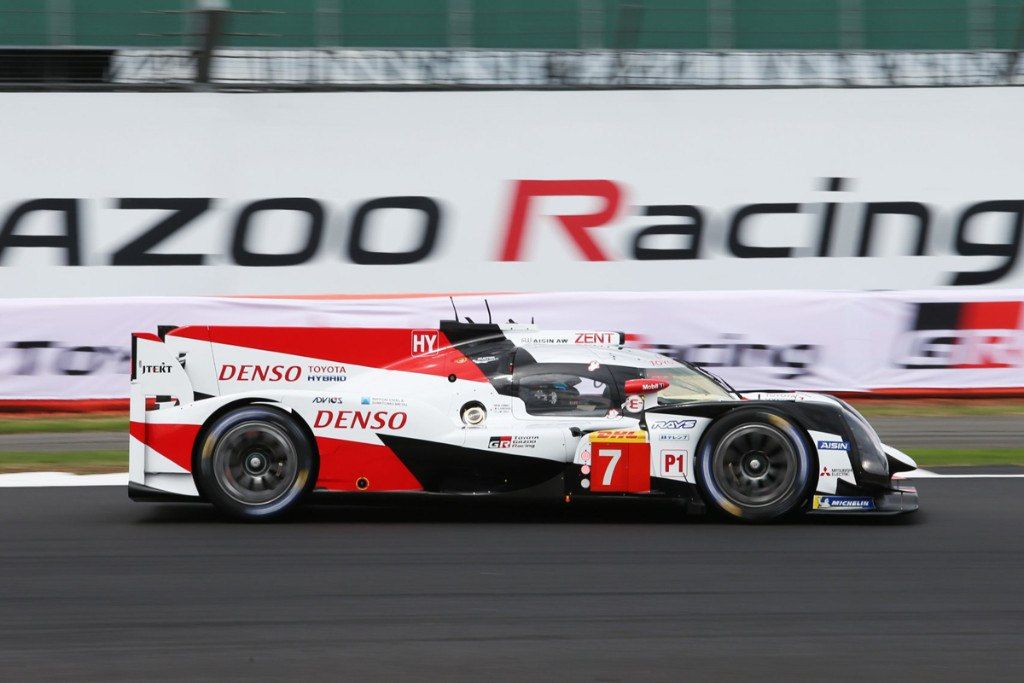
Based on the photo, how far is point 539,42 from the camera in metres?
17.4

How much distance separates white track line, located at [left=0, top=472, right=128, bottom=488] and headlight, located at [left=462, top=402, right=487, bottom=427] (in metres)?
3.13

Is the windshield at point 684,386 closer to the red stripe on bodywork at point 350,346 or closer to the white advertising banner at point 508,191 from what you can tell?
the red stripe on bodywork at point 350,346

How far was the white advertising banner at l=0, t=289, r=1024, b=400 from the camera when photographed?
1330cm

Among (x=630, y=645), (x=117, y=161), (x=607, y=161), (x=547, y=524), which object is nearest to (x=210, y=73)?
(x=117, y=161)

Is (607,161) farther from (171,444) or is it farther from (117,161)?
(171,444)

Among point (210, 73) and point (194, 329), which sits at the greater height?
point (210, 73)

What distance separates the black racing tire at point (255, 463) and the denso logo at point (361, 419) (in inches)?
5.6

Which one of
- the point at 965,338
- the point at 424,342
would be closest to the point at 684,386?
the point at 424,342

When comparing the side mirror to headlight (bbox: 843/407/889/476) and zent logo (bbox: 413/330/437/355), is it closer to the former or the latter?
headlight (bbox: 843/407/889/476)

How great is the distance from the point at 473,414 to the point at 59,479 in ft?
12.3

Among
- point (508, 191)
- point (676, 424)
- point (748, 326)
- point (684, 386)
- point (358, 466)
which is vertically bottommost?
point (358, 466)

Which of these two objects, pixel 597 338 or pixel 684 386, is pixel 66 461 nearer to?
pixel 597 338

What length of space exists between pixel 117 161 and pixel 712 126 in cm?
780

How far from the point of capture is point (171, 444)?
729 cm
